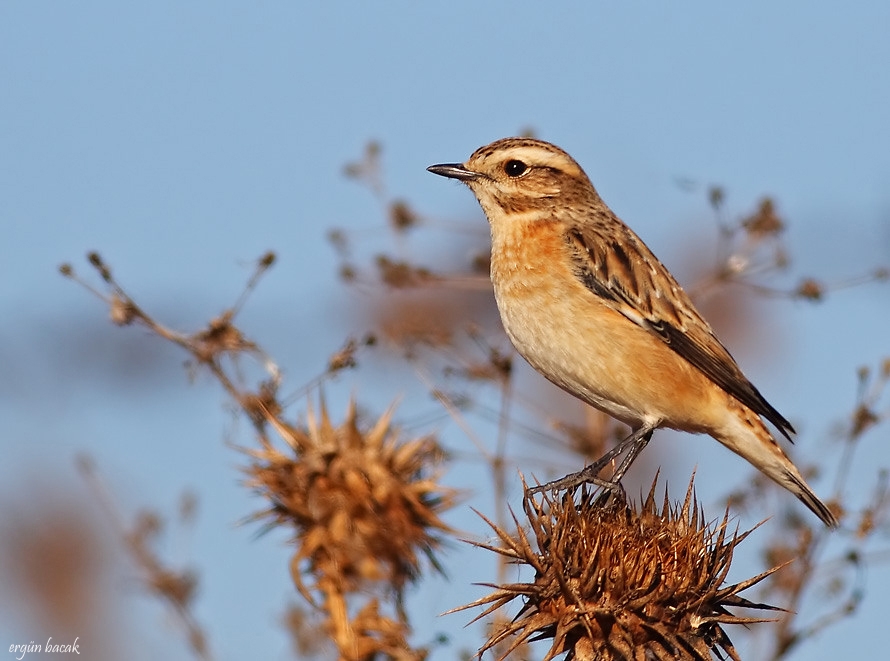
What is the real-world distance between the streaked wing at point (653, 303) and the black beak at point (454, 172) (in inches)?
34.0

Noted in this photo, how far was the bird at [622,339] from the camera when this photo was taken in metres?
7.67

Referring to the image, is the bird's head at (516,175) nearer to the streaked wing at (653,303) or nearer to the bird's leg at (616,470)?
the streaked wing at (653,303)

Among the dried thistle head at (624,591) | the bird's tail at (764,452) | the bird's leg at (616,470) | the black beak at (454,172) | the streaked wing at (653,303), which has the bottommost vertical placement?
the dried thistle head at (624,591)

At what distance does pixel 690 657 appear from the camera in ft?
18.2

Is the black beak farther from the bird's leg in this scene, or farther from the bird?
the bird's leg

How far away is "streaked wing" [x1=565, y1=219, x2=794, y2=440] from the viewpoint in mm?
7949

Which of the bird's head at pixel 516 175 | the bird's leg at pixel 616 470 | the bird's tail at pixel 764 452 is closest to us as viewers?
the bird's leg at pixel 616 470

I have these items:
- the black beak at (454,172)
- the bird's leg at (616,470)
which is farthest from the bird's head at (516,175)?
the bird's leg at (616,470)

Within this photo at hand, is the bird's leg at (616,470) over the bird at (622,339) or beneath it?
beneath

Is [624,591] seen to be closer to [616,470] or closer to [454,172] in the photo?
[616,470]

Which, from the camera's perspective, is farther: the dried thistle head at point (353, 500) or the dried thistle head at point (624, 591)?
the dried thistle head at point (353, 500)

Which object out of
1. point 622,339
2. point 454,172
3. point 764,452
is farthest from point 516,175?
point 764,452

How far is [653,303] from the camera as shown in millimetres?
8047

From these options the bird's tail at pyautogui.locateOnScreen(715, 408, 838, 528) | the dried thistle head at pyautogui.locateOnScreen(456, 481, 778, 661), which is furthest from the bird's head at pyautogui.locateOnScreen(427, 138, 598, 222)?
the dried thistle head at pyautogui.locateOnScreen(456, 481, 778, 661)
